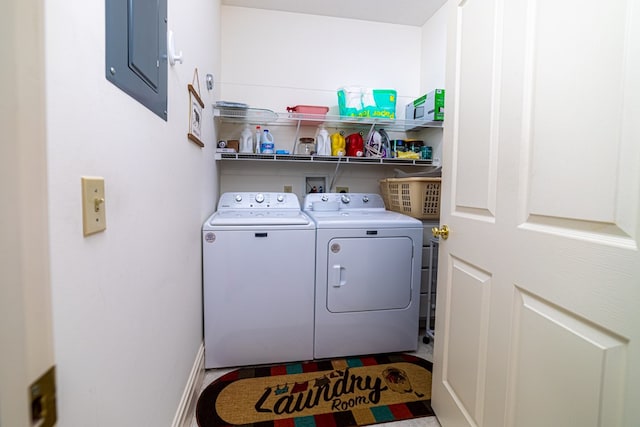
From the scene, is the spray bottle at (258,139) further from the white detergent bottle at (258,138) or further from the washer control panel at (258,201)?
the washer control panel at (258,201)

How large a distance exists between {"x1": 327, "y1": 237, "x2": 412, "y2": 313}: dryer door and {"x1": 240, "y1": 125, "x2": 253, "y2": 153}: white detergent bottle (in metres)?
1.04

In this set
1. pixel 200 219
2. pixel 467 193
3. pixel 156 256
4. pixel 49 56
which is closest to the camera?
pixel 49 56

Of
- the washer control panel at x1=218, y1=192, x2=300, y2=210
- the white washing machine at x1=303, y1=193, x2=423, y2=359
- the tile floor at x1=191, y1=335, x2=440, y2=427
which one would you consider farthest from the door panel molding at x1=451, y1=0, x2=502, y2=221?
the washer control panel at x1=218, y1=192, x2=300, y2=210

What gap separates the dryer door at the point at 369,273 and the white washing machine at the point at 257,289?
6.0 inches

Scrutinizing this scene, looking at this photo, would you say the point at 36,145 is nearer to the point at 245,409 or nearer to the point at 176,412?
the point at 176,412

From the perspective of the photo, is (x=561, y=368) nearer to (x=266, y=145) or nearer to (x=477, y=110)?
(x=477, y=110)

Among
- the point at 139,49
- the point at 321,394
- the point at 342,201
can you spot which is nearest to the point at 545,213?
the point at 139,49

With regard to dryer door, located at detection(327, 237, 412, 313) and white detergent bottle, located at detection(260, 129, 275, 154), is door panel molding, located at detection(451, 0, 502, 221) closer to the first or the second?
dryer door, located at detection(327, 237, 412, 313)

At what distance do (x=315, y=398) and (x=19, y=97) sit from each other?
169cm

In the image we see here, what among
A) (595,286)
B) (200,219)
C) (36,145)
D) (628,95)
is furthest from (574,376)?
(200,219)

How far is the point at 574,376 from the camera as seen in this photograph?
0.73 metres

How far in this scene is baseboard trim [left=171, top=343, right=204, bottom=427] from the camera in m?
1.27

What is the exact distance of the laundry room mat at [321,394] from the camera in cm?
142

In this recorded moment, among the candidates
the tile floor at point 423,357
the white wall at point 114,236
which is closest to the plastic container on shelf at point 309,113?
the white wall at point 114,236
